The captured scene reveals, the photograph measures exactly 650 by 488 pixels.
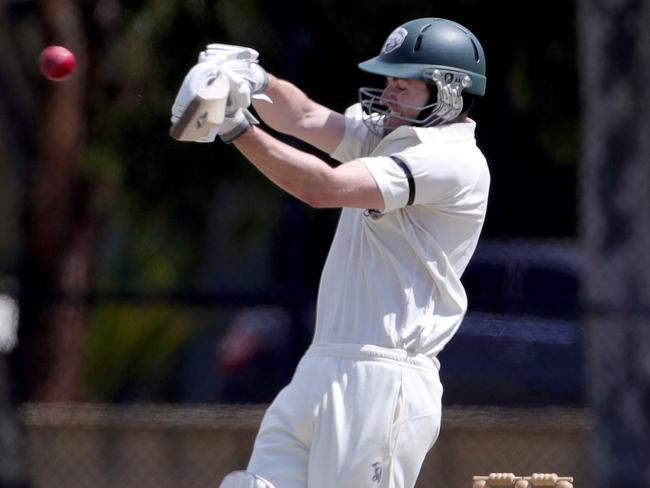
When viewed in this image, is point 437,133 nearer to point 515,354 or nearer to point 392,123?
point 392,123

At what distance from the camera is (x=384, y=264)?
4.53 meters

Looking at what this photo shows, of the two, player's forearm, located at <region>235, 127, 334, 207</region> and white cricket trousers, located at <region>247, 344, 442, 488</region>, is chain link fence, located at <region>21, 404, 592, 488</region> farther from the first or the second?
player's forearm, located at <region>235, 127, 334, 207</region>

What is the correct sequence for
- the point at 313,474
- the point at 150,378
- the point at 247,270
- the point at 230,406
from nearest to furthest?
the point at 313,474 < the point at 230,406 < the point at 150,378 < the point at 247,270

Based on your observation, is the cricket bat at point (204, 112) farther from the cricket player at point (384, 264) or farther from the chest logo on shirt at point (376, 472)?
the chest logo on shirt at point (376, 472)

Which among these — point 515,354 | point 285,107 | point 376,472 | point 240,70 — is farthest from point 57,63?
point 515,354

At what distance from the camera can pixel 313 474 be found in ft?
14.5

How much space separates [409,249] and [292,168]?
458 mm

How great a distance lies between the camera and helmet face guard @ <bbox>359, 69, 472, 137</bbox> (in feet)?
15.2

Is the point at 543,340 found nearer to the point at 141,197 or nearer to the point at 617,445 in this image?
the point at 617,445

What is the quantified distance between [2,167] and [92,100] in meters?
4.40

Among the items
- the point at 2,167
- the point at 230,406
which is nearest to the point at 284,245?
the point at 230,406

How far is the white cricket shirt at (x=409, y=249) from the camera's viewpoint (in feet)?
14.7

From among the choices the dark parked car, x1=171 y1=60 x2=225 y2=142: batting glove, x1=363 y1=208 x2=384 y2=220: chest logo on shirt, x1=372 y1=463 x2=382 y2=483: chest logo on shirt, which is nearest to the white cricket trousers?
x1=372 y1=463 x2=382 y2=483: chest logo on shirt

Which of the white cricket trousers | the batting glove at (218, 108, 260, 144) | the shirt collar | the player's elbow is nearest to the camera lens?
the batting glove at (218, 108, 260, 144)
